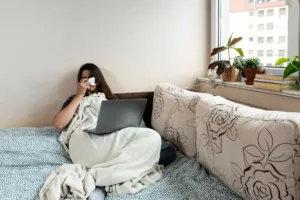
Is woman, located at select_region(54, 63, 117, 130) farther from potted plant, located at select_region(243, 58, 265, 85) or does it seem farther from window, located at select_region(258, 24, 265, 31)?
window, located at select_region(258, 24, 265, 31)

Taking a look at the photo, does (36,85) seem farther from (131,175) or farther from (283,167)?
(283,167)

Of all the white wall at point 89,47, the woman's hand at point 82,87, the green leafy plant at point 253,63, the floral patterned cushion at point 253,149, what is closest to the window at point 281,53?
the green leafy plant at point 253,63

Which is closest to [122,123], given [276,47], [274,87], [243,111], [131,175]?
[131,175]

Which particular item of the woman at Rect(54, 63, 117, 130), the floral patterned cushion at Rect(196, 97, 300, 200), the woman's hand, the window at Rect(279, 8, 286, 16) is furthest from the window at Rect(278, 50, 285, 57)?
the woman's hand

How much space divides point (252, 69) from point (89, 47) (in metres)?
1.27

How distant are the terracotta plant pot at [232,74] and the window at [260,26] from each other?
198 millimetres

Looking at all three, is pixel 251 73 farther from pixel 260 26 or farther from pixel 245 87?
pixel 260 26

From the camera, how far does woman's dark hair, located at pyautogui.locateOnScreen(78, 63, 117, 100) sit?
7.49 ft

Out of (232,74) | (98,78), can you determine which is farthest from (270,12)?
(98,78)

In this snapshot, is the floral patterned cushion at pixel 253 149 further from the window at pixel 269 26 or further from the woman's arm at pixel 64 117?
the woman's arm at pixel 64 117

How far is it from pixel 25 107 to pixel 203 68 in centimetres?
156

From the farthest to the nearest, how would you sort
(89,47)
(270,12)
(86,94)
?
(89,47) → (86,94) → (270,12)

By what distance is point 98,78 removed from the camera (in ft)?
7.48

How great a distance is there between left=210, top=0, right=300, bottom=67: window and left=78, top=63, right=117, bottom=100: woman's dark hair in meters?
1.04
